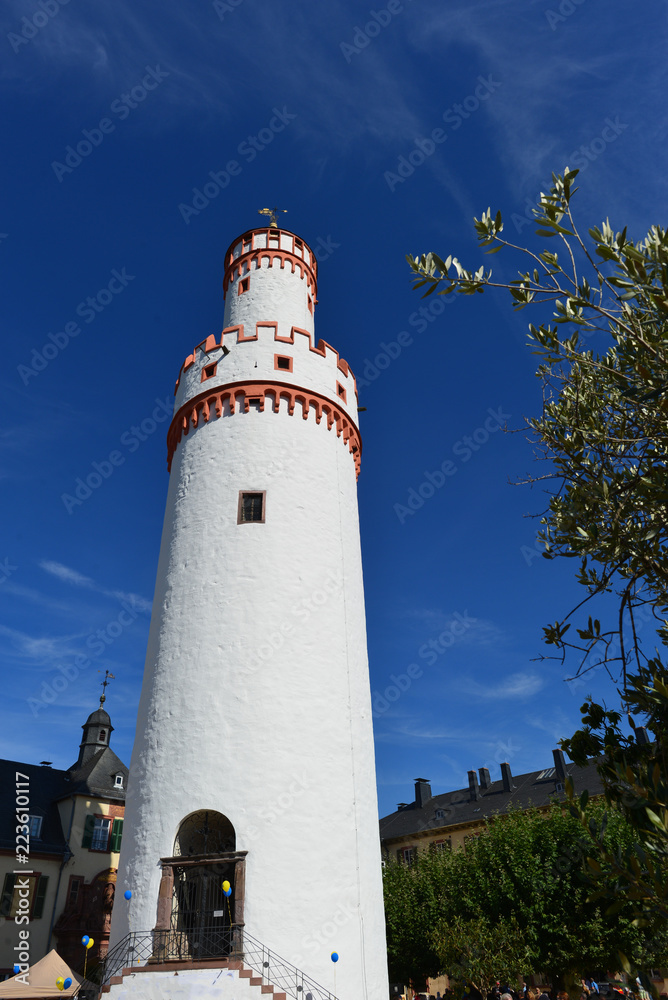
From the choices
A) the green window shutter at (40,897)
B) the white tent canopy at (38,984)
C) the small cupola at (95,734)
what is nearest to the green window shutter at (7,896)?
the green window shutter at (40,897)

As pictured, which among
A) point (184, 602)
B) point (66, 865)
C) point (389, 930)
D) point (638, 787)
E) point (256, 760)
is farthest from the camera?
point (66, 865)

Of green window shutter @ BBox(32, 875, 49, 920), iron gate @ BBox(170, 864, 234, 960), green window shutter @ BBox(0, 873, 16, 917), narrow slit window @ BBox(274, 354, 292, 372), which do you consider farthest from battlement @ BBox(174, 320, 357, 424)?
green window shutter @ BBox(32, 875, 49, 920)

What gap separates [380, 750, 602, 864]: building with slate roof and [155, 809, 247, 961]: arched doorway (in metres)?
34.9

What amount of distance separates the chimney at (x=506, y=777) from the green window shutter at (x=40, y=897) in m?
33.6

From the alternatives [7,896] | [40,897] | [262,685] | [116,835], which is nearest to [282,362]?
[262,685]

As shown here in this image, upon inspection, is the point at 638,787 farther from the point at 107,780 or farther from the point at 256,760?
the point at 107,780

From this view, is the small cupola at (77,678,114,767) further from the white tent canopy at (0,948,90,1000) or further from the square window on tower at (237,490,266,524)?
the square window on tower at (237,490,266,524)

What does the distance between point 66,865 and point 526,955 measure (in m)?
20.8

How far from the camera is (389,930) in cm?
2780

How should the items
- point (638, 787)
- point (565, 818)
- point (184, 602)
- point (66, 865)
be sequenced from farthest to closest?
point (66, 865) < point (565, 818) < point (184, 602) < point (638, 787)

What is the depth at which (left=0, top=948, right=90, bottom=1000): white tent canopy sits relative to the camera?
14984 millimetres

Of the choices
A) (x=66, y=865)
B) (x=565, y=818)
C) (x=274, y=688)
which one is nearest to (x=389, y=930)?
(x=565, y=818)

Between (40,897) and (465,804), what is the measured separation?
3294 centimetres

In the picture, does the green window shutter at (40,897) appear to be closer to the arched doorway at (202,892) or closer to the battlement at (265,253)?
the arched doorway at (202,892)
